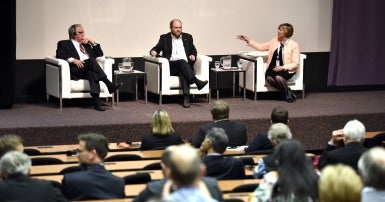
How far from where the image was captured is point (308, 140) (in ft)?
37.1

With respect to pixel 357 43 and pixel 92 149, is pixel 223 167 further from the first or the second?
pixel 357 43

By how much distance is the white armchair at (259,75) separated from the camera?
12.4 meters

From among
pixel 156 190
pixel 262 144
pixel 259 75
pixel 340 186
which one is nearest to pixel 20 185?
pixel 156 190

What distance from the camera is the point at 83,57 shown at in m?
11.9

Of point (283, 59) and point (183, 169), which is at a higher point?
point (283, 59)

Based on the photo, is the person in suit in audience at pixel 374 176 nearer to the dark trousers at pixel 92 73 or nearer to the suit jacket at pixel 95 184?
the suit jacket at pixel 95 184

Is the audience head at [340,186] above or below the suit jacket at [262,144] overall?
above

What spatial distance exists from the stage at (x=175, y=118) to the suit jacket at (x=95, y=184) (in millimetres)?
4201

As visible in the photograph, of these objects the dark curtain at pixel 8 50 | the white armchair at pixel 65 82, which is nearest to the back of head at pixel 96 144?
the white armchair at pixel 65 82

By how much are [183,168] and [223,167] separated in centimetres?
260

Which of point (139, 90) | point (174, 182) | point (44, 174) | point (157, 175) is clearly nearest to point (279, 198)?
point (174, 182)

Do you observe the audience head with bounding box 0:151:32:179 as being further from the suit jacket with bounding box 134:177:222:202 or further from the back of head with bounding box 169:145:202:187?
the back of head with bounding box 169:145:202:187

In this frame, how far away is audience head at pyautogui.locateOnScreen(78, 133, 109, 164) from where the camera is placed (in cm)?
627

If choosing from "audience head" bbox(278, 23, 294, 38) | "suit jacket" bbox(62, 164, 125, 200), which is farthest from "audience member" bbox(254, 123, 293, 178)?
"audience head" bbox(278, 23, 294, 38)
